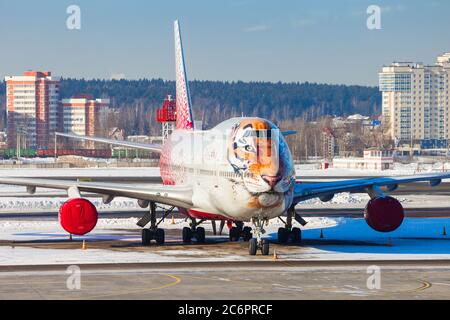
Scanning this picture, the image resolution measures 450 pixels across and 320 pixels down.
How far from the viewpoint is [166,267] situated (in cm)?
4253

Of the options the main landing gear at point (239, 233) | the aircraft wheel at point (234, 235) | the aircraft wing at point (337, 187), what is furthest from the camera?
the aircraft wheel at point (234, 235)

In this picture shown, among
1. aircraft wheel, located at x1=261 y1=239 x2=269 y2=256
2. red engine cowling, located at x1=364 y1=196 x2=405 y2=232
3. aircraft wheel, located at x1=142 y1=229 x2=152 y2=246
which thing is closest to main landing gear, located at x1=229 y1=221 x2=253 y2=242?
aircraft wheel, located at x1=142 y1=229 x2=152 y2=246

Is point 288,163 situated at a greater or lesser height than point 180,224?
greater

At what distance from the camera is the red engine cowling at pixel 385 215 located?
50.8m

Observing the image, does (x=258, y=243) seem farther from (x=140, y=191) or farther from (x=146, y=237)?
(x=146, y=237)

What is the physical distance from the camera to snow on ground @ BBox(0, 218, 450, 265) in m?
46.0

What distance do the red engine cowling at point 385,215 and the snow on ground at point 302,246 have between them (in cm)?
110

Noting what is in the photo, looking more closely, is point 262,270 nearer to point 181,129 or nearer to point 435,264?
point 435,264

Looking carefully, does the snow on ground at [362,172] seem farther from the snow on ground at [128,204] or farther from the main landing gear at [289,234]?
the main landing gear at [289,234]

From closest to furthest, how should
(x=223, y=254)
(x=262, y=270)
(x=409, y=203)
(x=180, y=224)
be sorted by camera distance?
(x=262, y=270)
(x=223, y=254)
(x=180, y=224)
(x=409, y=203)

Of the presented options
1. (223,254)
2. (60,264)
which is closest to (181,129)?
(223,254)

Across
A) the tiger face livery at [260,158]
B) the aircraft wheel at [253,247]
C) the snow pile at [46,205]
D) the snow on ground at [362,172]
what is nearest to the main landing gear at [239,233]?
the aircraft wheel at [253,247]
